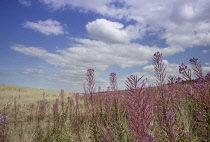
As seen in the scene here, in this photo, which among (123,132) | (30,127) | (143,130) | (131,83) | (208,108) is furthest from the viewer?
(30,127)

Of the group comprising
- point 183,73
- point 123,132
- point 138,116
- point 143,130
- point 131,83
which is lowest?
point 123,132

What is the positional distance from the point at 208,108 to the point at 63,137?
3.89 meters

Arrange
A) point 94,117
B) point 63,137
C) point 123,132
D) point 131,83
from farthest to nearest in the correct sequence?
point 63,137 < point 123,132 < point 94,117 < point 131,83

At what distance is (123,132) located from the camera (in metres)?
3.31

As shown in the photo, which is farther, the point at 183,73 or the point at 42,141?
the point at 42,141

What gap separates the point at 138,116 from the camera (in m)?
1.29

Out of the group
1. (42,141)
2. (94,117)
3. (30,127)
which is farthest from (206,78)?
(30,127)

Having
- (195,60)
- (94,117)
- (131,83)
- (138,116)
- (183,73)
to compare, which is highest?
(195,60)

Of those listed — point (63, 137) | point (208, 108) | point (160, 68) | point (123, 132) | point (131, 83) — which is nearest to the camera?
point (131, 83)

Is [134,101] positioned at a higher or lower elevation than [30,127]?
higher

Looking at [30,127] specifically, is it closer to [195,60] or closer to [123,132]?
[123,132]

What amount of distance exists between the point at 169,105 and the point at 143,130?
2.45 metres

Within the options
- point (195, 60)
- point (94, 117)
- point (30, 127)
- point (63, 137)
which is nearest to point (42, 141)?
point (63, 137)

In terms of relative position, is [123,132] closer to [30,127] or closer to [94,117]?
[94,117]
